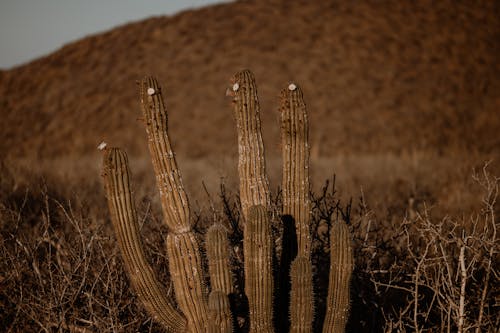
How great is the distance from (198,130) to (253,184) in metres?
18.2

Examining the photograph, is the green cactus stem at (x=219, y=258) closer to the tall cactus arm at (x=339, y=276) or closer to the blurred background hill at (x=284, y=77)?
the tall cactus arm at (x=339, y=276)

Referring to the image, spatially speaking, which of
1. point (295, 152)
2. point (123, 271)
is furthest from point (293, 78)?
point (295, 152)

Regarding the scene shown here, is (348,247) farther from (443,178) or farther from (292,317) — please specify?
(443,178)

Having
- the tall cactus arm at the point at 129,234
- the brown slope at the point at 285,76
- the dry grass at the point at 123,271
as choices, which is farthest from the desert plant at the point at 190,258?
the brown slope at the point at 285,76

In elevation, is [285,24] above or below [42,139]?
above

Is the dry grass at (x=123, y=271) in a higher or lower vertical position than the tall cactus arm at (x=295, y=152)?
lower

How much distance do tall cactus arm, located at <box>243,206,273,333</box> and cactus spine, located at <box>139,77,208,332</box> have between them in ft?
1.09

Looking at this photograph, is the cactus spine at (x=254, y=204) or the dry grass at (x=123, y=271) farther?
the dry grass at (x=123, y=271)

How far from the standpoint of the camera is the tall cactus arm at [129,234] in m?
3.49

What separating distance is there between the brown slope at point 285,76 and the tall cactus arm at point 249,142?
16.3m

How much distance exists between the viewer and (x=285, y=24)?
26.7 metres

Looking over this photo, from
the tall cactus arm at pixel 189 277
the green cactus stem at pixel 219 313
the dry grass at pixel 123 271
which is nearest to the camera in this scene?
the green cactus stem at pixel 219 313

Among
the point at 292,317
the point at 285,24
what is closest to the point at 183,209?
the point at 292,317

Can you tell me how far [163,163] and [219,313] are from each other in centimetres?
105
